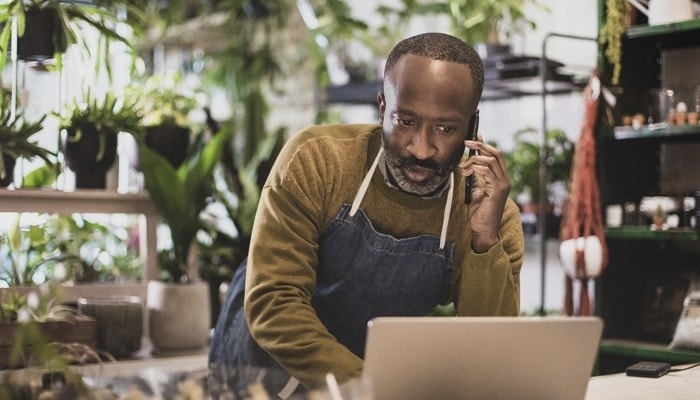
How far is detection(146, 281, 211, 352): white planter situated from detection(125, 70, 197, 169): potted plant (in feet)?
1.83

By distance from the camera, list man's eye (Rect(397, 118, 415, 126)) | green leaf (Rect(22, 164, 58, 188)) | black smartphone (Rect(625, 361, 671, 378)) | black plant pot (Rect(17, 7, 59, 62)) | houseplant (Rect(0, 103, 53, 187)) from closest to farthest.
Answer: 1. man's eye (Rect(397, 118, 415, 126))
2. black smartphone (Rect(625, 361, 671, 378))
3. houseplant (Rect(0, 103, 53, 187))
4. black plant pot (Rect(17, 7, 59, 62))
5. green leaf (Rect(22, 164, 58, 188))

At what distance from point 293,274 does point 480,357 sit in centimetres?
61

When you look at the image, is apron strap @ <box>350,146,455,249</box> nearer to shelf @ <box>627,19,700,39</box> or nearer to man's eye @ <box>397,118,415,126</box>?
man's eye @ <box>397,118,415,126</box>

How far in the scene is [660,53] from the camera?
4035 millimetres

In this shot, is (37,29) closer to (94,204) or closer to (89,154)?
(89,154)

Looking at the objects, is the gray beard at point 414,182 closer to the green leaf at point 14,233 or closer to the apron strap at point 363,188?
the apron strap at point 363,188

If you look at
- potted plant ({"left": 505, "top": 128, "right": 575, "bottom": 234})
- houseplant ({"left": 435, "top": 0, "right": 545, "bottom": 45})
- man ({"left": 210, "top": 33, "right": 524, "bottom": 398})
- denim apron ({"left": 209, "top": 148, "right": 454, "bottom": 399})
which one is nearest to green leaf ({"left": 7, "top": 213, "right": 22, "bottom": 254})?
man ({"left": 210, "top": 33, "right": 524, "bottom": 398})

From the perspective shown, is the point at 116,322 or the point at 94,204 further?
the point at 94,204

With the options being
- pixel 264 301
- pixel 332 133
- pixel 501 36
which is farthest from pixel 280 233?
pixel 501 36

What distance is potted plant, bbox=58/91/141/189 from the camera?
346 centimetres

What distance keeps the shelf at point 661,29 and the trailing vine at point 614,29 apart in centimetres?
5

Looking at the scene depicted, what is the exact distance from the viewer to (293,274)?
1.95 m

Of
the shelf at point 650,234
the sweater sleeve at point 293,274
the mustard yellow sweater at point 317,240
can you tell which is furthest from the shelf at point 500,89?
the sweater sleeve at point 293,274

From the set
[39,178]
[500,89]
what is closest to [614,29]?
[500,89]
